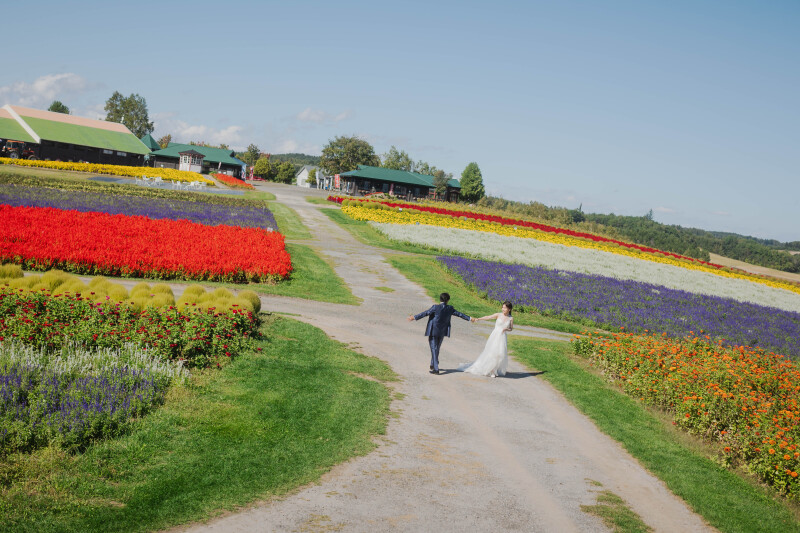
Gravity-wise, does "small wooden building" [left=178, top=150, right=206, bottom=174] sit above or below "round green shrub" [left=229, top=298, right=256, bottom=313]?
above

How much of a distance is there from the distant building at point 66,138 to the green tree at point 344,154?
4006cm

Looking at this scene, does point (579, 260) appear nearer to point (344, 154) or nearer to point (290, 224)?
point (290, 224)

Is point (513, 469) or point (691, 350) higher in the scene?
point (691, 350)

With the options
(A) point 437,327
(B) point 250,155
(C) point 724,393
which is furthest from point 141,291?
(B) point 250,155

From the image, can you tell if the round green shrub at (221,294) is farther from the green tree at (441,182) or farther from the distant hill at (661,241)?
the green tree at (441,182)

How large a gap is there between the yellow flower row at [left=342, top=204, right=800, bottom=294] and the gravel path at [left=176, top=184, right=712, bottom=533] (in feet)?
127

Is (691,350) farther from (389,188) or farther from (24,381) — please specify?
(389,188)

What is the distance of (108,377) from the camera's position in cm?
901

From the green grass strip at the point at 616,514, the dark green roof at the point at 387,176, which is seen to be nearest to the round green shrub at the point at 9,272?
the green grass strip at the point at 616,514

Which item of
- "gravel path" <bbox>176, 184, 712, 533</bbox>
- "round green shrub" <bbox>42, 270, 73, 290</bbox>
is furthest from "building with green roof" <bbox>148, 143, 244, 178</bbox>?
"gravel path" <bbox>176, 184, 712, 533</bbox>

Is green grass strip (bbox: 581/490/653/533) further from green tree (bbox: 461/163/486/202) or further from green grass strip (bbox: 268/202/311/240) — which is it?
green tree (bbox: 461/163/486/202)

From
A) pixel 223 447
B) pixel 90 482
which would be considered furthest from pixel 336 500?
pixel 90 482

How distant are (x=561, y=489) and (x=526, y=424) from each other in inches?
99.5

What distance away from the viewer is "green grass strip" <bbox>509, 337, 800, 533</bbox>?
8.05 meters
